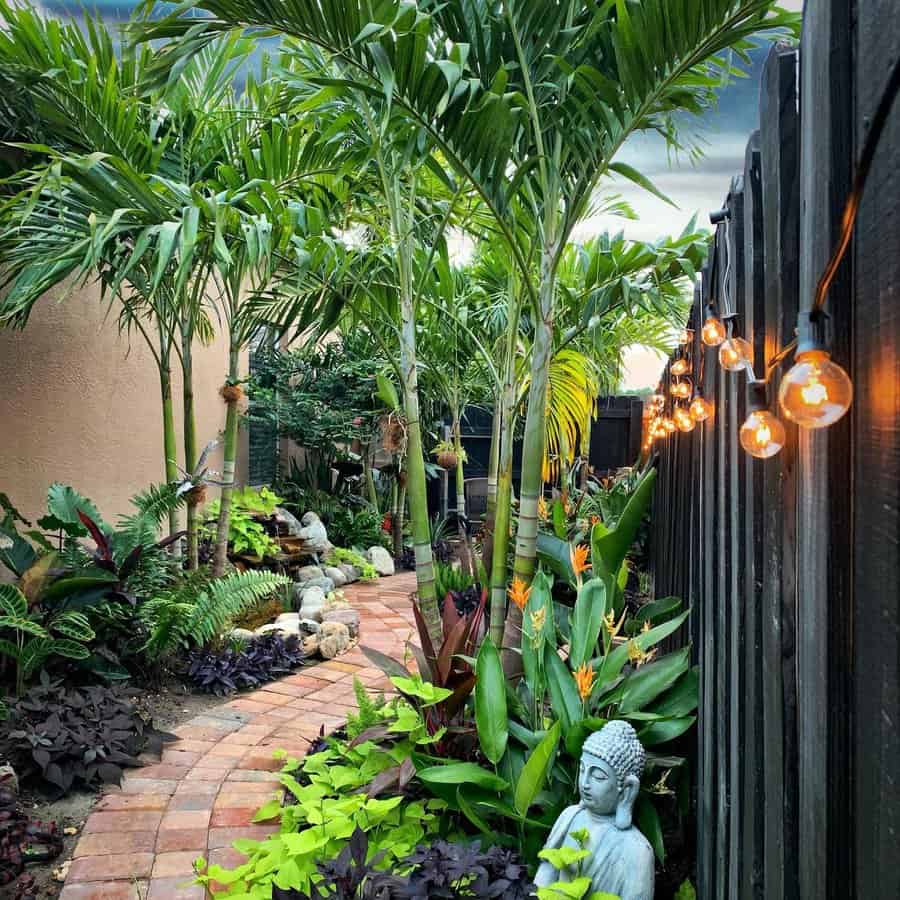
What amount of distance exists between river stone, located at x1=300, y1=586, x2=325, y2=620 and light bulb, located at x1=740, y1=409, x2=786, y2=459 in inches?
185

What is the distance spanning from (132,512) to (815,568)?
5934 mm

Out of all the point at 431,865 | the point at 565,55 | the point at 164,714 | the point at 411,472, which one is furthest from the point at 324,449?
the point at 431,865

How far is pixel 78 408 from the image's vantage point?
213 inches

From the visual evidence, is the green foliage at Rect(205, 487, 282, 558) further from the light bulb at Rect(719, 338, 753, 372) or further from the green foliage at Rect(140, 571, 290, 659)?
the light bulb at Rect(719, 338, 753, 372)

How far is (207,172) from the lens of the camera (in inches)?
187

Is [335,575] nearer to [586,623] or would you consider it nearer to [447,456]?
[447,456]

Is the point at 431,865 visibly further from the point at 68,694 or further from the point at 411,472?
the point at 68,694

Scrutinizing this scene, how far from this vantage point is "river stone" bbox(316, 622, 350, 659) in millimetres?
4613

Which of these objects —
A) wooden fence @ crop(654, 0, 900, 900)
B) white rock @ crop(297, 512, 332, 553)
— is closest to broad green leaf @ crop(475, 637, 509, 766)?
wooden fence @ crop(654, 0, 900, 900)

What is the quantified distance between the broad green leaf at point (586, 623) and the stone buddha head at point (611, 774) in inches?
20.4

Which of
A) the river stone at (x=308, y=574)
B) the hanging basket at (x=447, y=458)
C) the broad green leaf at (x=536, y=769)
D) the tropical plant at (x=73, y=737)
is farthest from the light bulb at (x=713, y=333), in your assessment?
the hanging basket at (x=447, y=458)

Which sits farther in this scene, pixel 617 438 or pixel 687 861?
pixel 617 438

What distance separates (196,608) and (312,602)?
1.64 meters

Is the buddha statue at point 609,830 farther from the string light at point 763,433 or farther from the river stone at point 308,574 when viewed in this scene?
the river stone at point 308,574
